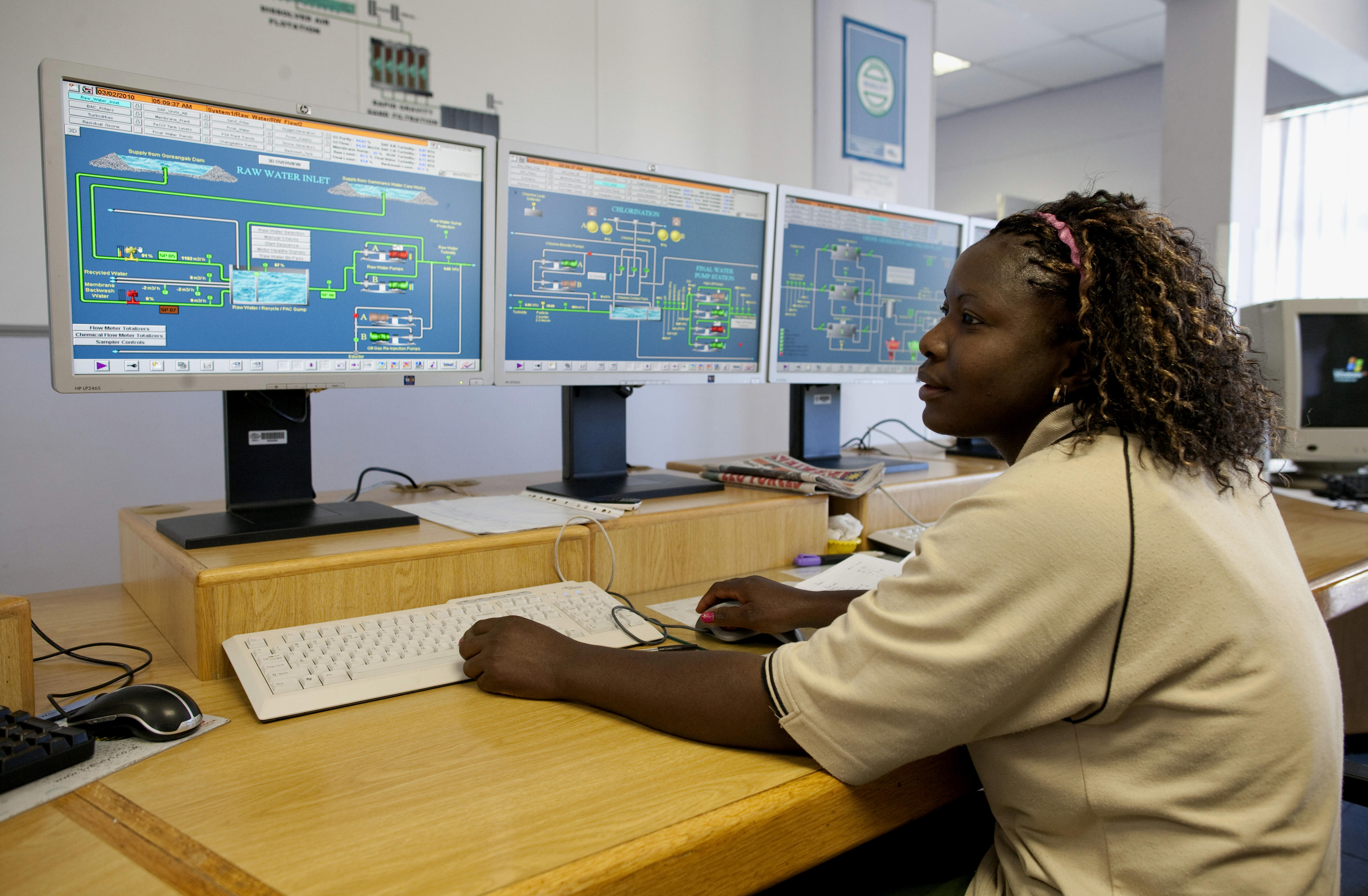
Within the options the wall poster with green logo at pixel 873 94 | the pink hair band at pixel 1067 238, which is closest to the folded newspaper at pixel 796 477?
the pink hair band at pixel 1067 238

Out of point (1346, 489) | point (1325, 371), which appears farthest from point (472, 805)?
point (1325, 371)

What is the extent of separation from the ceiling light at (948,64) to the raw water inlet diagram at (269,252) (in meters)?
4.45

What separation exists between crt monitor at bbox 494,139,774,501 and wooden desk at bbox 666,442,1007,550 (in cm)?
24

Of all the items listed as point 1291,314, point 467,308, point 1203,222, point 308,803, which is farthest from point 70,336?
point 1203,222

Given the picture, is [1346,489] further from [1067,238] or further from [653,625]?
[653,625]

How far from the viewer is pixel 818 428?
191 cm

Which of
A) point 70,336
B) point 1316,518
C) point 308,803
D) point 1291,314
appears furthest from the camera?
point 1291,314

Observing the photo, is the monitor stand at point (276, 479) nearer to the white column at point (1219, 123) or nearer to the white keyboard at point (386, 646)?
the white keyboard at point (386, 646)

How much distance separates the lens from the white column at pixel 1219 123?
3426 mm

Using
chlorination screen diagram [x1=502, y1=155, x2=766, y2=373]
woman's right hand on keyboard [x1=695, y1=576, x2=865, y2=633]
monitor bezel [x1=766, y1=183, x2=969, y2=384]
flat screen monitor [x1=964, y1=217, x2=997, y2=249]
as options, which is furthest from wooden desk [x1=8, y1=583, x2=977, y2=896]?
flat screen monitor [x1=964, y1=217, x2=997, y2=249]

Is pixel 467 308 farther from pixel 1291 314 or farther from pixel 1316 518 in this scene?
pixel 1291 314

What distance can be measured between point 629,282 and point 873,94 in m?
2.26

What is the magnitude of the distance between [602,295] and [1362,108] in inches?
196

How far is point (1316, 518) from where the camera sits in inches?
72.9
